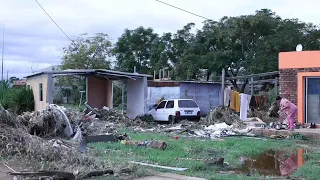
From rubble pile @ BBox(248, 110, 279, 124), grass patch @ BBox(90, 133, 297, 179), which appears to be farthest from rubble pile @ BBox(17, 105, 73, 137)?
rubble pile @ BBox(248, 110, 279, 124)

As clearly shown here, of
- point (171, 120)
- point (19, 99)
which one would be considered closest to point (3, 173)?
point (171, 120)

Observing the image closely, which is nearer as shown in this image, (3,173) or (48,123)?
(3,173)

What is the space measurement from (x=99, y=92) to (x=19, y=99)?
527 centimetres

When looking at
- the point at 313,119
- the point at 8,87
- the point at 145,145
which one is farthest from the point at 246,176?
the point at 8,87

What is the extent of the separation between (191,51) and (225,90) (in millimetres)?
14257

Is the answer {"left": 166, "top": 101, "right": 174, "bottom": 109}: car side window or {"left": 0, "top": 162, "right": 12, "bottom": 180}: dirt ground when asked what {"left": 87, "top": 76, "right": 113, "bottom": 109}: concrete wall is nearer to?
{"left": 166, "top": 101, "right": 174, "bottom": 109}: car side window

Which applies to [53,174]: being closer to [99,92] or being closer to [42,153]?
[42,153]

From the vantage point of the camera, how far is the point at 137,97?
27391 mm

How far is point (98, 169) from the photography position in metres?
9.16

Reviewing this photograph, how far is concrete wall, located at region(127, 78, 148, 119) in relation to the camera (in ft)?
88.3

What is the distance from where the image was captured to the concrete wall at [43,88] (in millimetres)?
24172

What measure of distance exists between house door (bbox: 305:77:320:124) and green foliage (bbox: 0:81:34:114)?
1759 cm

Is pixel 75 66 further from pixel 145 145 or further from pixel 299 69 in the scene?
pixel 145 145

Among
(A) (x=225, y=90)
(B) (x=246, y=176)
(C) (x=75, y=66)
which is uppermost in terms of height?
(C) (x=75, y=66)
